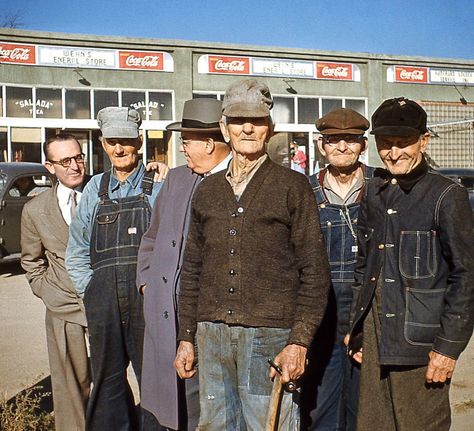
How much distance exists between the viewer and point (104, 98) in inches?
907

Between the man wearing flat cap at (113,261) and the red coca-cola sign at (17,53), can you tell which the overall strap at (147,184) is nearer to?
the man wearing flat cap at (113,261)

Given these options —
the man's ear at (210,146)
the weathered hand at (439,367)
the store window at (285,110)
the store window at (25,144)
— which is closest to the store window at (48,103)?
the store window at (25,144)

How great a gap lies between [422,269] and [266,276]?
72 cm

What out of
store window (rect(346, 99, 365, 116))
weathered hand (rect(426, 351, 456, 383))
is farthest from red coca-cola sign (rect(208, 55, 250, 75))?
weathered hand (rect(426, 351, 456, 383))

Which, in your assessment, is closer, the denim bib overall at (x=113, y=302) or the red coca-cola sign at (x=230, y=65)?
the denim bib overall at (x=113, y=302)

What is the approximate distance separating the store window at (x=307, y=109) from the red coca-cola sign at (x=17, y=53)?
975cm

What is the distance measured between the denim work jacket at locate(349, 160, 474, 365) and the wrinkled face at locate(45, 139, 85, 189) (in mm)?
2016

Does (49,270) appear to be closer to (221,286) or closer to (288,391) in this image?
Result: (221,286)

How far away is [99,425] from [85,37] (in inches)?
795

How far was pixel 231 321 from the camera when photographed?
3.00 metres

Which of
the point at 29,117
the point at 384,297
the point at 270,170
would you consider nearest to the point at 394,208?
the point at 384,297

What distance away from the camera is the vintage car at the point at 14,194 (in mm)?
12188

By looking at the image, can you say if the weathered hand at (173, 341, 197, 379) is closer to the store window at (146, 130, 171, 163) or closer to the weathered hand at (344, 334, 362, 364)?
the weathered hand at (344, 334, 362, 364)

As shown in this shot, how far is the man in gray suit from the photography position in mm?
4281
